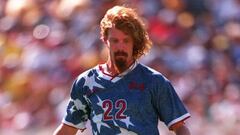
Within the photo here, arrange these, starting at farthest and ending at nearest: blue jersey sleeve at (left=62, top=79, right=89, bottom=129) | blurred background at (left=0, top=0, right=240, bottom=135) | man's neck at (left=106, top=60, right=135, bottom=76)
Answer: blurred background at (left=0, top=0, right=240, bottom=135)
blue jersey sleeve at (left=62, top=79, right=89, bottom=129)
man's neck at (left=106, top=60, right=135, bottom=76)

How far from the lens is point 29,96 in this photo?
1162cm

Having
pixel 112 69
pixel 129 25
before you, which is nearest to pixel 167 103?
pixel 112 69

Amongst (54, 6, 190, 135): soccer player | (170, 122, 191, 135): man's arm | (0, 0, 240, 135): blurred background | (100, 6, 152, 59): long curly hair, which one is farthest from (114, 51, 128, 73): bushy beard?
(0, 0, 240, 135): blurred background

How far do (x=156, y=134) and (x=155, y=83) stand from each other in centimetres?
31

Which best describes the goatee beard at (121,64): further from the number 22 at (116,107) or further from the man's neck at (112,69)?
the number 22 at (116,107)

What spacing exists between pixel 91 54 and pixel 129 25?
6.03 m

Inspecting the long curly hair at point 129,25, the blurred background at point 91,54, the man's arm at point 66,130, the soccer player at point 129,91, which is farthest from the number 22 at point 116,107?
the blurred background at point 91,54

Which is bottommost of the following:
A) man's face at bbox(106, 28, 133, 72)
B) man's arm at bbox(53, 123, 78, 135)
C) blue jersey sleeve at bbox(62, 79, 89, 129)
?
man's arm at bbox(53, 123, 78, 135)

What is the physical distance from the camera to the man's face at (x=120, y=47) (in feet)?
17.6

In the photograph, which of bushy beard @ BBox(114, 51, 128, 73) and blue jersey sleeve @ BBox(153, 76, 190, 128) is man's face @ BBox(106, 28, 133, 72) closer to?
bushy beard @ BBox(114, 51, 128, 73)

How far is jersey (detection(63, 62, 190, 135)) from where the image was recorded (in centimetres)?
541

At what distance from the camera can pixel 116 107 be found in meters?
5.45

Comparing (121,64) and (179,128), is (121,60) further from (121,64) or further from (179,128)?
(179,128)

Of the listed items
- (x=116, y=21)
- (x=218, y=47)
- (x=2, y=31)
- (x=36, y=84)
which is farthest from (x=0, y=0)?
(x=116, y=21)
